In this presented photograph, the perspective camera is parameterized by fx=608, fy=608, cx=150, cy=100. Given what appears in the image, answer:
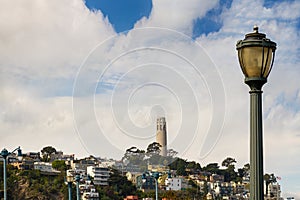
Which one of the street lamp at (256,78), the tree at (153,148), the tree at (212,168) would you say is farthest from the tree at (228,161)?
the street lamp at (256,78)

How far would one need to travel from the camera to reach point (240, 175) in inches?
6432

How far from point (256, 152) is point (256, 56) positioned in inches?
30.6

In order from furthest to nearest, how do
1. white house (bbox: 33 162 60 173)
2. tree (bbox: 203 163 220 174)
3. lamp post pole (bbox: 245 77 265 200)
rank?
tree (bbox: 203 163 220 174), white house (bbox: 33 162 60 173), lamp post pole (bbox: 245 77 265 200)

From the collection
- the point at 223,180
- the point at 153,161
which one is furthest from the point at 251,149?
the point at 223,180

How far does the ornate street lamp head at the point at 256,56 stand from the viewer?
490 centimetres

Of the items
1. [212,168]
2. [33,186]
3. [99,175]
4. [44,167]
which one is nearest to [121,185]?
[99,175]

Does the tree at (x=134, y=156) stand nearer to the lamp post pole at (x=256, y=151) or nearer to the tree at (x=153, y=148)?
the tree at (x=153, y=148)

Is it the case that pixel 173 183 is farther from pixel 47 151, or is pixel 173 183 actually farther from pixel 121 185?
pixel 47 151

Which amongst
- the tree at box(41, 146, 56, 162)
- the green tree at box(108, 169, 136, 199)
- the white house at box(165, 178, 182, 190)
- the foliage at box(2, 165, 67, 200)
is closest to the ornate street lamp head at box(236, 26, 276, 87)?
the foliage at box(2, 165, 67, 200)

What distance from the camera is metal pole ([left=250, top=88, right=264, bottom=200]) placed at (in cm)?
485

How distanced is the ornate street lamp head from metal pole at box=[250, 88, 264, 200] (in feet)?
0.77

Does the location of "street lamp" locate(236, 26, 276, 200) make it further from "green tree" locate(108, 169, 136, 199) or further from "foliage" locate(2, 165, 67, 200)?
"green tree" locate(108, 169, 136, 199)

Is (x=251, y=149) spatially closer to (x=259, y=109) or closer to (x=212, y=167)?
(x=259, y=109)

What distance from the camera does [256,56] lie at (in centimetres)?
493
